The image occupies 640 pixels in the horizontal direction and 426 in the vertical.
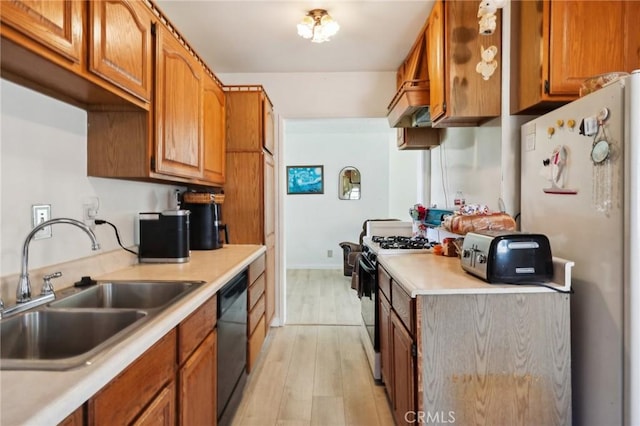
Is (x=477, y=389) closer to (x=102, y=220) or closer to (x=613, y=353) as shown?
(x=613, y=353)

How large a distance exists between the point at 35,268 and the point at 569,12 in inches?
102

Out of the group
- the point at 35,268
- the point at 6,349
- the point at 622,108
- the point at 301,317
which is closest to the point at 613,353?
the point at 622,108

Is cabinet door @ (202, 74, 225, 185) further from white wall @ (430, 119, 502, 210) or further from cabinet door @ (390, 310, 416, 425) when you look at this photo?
white wall @ (430, 119, 502, 210)

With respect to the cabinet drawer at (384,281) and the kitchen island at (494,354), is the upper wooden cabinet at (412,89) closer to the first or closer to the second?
the cabinet drawer at (384,281)

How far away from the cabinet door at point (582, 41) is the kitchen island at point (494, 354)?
0.99 metres

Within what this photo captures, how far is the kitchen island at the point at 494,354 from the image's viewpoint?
1319mm

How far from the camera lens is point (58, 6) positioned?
3.41 ft

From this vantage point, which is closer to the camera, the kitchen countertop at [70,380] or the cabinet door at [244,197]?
the kitchen countertop at [70,380]

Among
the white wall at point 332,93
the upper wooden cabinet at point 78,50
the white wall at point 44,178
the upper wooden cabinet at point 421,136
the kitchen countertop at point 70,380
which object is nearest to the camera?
the kitchen countertop at point 70,380

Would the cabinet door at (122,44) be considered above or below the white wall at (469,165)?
above

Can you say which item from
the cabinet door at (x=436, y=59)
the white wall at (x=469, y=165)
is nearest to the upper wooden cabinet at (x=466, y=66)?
the cabinet door at (x=436, y=59)

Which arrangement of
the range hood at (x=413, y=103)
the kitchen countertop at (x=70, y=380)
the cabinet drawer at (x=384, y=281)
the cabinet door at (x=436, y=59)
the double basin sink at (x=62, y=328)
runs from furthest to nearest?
1. the range hood at (x=413, y=103)
2. the cabinet door at (x=436, y=59)
3. the cabinet drawer at (x=384, y=281)
4. the double basin sink at (x=62, y=328)
5. the kitchen countertop at (x=70, y=380)

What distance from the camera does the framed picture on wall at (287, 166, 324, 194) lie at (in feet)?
20.6

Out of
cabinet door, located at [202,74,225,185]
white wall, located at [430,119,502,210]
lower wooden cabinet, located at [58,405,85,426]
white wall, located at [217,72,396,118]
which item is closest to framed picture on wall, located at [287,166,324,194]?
white wall, located at [217,72,396,118]
